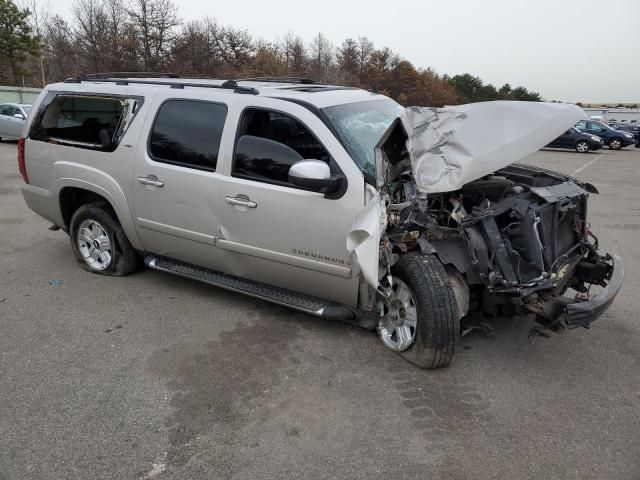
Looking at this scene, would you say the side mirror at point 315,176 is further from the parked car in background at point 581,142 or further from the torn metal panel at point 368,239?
the parked car in background at point 581,142

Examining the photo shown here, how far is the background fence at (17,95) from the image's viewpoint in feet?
93.7

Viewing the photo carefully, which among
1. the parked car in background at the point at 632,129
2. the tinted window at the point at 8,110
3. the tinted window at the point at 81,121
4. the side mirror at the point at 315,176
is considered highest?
the tinted window at the point at 81,121

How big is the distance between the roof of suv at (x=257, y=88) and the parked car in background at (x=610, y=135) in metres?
25.8

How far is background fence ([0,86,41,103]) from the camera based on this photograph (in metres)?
28.5

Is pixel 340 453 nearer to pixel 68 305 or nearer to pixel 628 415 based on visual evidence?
pixel 628 415

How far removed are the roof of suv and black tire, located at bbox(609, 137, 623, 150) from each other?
26.6 metres

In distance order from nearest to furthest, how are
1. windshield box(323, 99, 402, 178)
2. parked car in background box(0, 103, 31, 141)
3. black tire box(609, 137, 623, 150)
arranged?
windshield box(323, 99, 402, 178) < parked car in background box(0, 103, 31, 141) < black tire box(609, 137, 623, 150)

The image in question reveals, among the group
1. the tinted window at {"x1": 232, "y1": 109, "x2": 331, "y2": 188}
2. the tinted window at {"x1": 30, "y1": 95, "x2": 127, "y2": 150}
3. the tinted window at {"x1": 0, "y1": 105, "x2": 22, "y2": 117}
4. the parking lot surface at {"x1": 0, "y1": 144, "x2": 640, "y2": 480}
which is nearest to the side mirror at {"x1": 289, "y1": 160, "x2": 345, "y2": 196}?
the tinted window at {"x1": 232, "y1": 109, "x2": 331, "y2": 188}

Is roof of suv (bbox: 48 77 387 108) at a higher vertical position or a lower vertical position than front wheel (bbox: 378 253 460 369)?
higher

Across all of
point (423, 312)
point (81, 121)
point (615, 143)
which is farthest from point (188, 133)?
point (615, 143)

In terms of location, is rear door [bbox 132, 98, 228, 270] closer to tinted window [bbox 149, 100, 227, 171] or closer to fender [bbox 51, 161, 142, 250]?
tinted window [bbox 149, 100, 227, 171]

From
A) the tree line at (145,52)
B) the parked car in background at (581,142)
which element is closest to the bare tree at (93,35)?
the tree line at (145,52)

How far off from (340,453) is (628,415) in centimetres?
175

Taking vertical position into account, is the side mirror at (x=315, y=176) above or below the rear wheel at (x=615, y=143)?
above
